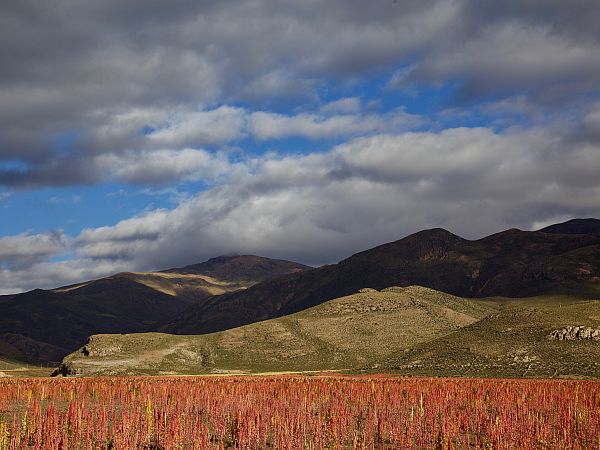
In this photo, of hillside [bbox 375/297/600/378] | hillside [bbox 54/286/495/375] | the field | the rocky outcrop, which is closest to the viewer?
the field

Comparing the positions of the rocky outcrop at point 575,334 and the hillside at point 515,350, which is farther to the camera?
the rocky outcrop at point 575,334

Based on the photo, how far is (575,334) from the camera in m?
94.1

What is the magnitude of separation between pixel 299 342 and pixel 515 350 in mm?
56812

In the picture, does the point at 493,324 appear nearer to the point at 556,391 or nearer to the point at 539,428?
the point at 556,391

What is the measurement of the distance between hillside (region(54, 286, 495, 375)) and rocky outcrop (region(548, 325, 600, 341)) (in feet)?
126

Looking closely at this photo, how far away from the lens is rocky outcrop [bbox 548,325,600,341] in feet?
303

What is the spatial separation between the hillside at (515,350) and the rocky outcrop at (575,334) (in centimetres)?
39

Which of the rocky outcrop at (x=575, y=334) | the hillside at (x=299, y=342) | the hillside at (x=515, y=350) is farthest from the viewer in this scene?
the hillside at (x=299, y=342)

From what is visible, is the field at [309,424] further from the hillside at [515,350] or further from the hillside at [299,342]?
the hillside at [299,342]

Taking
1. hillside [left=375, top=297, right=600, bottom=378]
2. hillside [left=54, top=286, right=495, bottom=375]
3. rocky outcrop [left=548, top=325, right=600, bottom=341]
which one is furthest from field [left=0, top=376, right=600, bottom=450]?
hillside [left=54, top=286, right=495, bottom=375]

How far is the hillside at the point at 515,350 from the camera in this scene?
84938 millimetres

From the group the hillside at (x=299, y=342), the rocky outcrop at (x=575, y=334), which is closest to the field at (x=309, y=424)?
the rocky outcrop at (x=575, y=334)

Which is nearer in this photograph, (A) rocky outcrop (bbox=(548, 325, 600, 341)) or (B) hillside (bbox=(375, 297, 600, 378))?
(B) hillside (bbox=(375, 297, 600, 378))

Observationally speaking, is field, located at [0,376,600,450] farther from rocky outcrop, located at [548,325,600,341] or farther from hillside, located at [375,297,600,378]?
rocky outcrop, located at [548,325,600,341]
